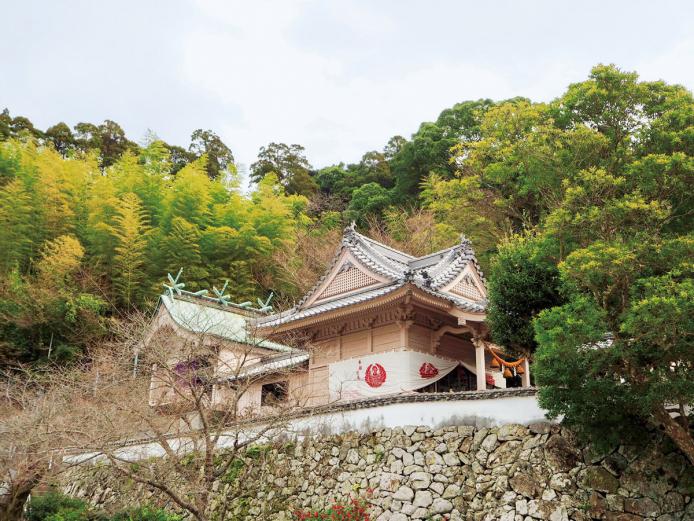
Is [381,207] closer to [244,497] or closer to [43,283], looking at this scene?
[43,283]

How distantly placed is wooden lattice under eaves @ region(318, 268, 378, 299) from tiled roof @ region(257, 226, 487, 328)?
7.3 inches

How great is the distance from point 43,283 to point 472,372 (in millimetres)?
14086

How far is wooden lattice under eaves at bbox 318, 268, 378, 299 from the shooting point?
16.3 meters

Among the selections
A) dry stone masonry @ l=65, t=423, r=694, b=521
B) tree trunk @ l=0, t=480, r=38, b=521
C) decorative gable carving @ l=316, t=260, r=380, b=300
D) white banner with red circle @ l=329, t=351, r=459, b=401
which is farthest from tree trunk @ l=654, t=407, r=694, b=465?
tree trunk @ l=0, t=480, r=38, b=521

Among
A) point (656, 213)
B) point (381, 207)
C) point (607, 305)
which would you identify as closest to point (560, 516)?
point (607, 305)

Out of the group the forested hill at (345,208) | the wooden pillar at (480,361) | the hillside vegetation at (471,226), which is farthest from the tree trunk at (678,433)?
the wooden pillar at (480,361)

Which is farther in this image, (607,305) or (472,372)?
(472,372)

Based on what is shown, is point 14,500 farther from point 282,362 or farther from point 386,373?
point 386,373

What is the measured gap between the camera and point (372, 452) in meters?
12.1

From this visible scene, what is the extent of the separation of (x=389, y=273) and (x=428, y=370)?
91.8 inches

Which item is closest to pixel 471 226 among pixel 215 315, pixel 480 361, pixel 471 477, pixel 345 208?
pixel 480 361

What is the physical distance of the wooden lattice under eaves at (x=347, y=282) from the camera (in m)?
16.3

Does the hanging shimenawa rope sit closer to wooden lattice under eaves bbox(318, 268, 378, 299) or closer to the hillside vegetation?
the hillside vegetation

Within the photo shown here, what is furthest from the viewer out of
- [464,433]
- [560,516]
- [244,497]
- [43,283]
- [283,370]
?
[43,283]
